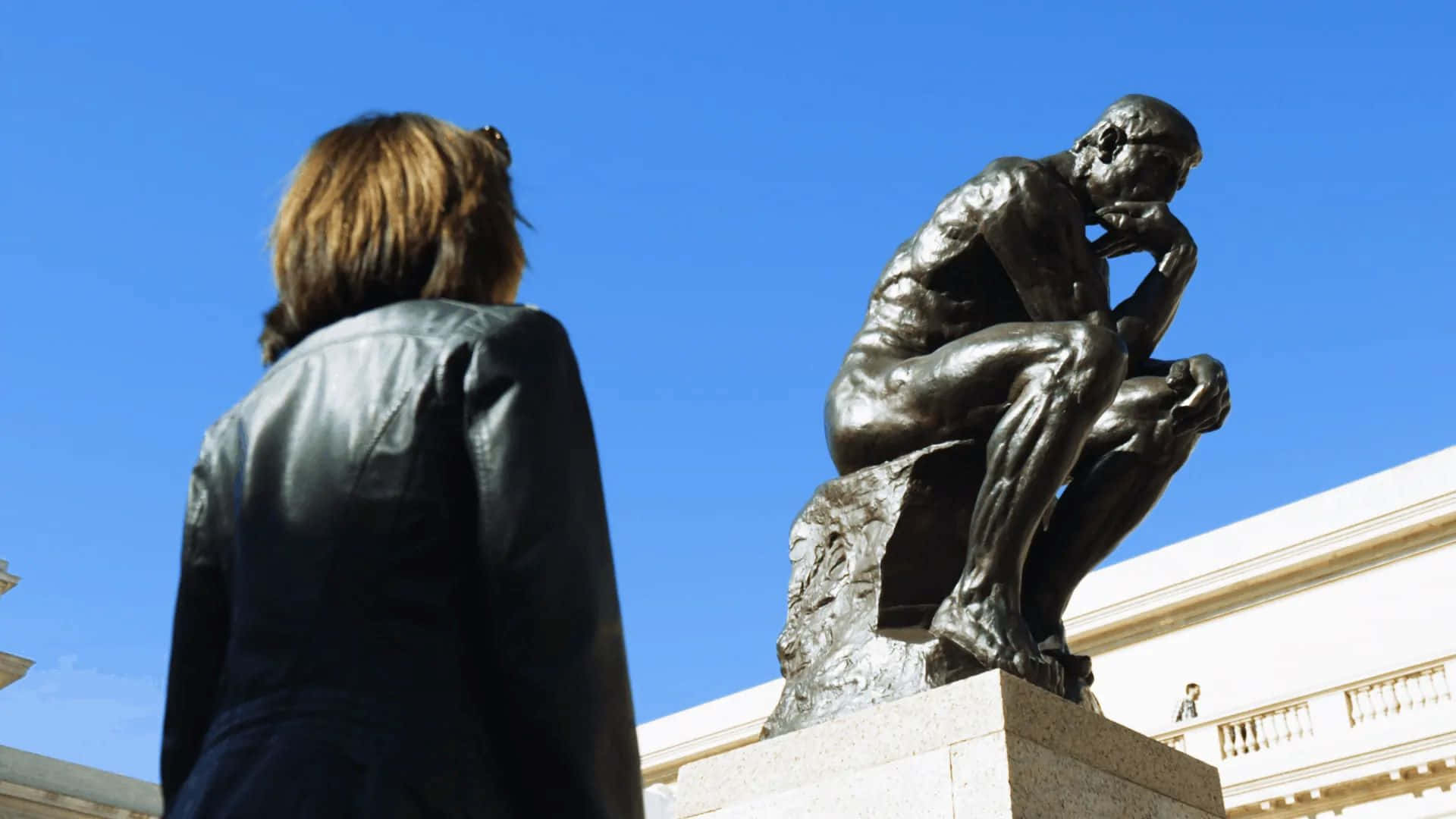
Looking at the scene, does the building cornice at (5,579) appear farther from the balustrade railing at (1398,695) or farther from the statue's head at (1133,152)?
the statue's head at (1133,152)

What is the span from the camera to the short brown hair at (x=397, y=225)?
1.71 metres

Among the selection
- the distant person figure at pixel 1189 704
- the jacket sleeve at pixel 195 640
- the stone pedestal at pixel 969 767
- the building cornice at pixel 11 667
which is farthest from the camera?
the building cornice at pixel 11 667

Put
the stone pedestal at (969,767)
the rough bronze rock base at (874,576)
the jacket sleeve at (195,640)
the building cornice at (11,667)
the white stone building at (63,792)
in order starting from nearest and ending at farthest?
the jacket sleeve at (195,640)
the stone pedestal at (969,767)
the rough bronze rock base at (874,576)
the white stone building at (63,792)
the building cornice at (11,667)

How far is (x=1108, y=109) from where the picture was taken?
5285 millimetres

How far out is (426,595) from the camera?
1509 millimetres

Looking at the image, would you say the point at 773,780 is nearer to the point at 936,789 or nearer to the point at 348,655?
the point at 936,789

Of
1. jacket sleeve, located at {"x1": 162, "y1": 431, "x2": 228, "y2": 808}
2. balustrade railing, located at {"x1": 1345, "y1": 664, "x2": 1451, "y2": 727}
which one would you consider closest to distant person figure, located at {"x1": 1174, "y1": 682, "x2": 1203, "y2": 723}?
balustrade railing, located at {"x1": 1345, "y1": 664, "x2": 1451, "y2": 727}

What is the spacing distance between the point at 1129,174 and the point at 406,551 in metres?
4.06

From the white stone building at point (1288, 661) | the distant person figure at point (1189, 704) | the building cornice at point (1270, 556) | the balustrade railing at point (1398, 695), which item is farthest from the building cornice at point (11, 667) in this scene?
the balustrade railing at point (1398, 695)

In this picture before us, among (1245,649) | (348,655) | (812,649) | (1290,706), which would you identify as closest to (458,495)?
(348,655)

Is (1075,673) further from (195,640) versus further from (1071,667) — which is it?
(195,640)

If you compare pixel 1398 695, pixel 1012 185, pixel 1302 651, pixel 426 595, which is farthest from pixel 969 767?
pixel 1302 651

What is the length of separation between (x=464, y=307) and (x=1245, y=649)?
23.9 meters

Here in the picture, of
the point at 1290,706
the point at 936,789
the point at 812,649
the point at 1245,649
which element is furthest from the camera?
the point at 1245,649
